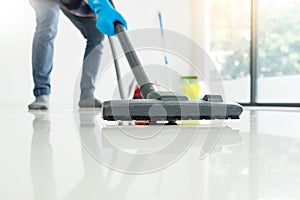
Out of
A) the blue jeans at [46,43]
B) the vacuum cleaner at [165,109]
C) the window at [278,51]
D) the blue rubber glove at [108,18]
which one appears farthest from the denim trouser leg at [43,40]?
the window at [278,51]

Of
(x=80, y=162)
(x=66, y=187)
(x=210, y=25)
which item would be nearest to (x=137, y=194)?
(x=66, y=187)

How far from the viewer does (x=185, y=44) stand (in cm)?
454

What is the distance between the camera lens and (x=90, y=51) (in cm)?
230

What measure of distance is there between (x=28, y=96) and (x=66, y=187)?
302cm

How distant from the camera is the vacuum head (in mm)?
859

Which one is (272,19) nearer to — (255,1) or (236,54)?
(255,1)

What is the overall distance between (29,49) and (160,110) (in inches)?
103

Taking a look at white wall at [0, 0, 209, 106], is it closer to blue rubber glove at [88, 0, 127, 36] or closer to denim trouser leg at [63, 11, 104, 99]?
denim trouser leg at [63, 11, 104, 99]

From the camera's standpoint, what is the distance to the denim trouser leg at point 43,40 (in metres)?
2.15

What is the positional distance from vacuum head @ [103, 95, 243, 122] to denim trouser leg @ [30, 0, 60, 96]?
1.41m

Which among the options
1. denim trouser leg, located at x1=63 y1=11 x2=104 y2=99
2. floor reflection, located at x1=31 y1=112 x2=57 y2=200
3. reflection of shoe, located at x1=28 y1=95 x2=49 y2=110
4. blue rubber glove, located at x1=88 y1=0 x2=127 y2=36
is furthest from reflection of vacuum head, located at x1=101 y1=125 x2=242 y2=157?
denim trouser leg, located at x1=63 y1=11 x2=104 y2=99

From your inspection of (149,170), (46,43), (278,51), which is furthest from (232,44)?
(149,170)

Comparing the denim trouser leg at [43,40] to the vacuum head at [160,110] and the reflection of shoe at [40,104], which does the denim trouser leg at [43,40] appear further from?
the vacuum head at [160,110]

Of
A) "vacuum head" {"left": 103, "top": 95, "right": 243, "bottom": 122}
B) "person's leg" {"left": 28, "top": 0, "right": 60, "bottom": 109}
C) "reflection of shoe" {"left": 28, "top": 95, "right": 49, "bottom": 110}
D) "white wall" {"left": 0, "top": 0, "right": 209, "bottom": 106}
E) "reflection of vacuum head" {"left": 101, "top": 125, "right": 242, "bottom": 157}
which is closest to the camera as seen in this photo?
"reflection of vacuum head" {"left": 101, "top": 125, "right": 242, "bottom": 157}
